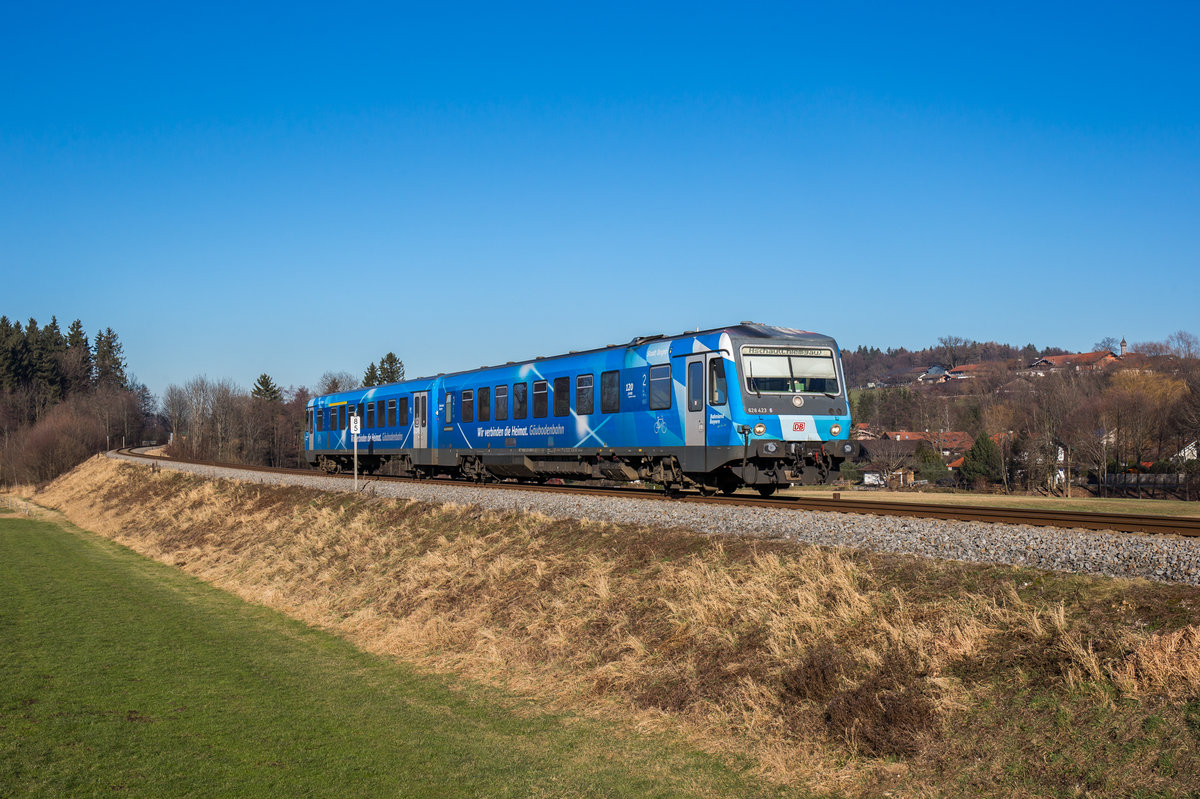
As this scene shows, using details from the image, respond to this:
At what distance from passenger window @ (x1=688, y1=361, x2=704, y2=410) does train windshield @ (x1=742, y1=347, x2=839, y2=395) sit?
1.05 m

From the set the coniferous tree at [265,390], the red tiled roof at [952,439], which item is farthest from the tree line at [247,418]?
the red tiled roof at [952,439]

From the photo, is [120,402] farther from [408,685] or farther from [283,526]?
[408,685]

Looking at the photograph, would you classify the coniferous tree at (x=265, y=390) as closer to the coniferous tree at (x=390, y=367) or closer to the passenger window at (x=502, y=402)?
the coniferous tree at (x=390, y=367)

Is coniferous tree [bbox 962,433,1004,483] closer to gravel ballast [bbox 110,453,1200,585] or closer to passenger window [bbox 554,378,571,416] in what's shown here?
passenger window [bbox 554,378,571,416]

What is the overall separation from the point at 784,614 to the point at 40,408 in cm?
13987

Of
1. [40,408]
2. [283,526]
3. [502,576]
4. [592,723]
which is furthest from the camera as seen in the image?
[40,408]

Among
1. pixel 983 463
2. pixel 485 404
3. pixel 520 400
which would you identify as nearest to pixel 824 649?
pixel 520 400

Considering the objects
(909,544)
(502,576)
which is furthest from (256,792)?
(909,544)

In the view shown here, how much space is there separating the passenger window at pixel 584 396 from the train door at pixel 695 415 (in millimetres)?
3646

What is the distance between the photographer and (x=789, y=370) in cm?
1852

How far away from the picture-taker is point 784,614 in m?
9.81

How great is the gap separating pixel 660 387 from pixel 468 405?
10.4 meters

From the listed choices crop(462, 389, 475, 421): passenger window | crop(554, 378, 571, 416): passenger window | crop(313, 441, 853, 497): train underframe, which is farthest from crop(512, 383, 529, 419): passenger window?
crop(462, 389, 475, 421): passenger window

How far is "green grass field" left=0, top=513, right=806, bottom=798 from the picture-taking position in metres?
7.96
